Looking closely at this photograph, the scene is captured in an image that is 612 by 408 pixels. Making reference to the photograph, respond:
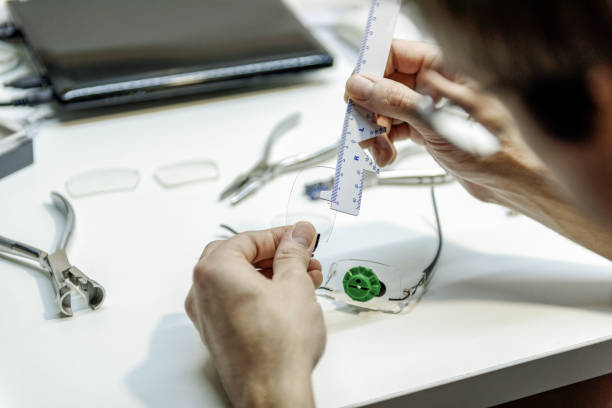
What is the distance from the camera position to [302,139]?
3.61 feet

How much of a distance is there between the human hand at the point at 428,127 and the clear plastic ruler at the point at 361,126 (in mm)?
23

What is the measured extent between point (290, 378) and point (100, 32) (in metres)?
0.88

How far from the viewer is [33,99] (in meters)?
1.12

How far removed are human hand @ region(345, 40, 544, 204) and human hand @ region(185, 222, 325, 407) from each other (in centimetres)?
25

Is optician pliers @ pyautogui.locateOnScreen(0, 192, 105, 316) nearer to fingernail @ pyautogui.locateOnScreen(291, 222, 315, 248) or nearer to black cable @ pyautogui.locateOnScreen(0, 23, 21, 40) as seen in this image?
fingernail @ pyautogui.locateOnScreen(291, 222, 315, 248)

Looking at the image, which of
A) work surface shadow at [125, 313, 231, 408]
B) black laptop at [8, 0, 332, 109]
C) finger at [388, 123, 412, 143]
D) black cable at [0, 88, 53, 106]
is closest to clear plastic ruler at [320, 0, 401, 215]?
finger at [388, 123, 412, 143]

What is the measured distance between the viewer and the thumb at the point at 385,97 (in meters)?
0.78

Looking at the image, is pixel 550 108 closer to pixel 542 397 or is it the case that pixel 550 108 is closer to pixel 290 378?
pixel 290 378

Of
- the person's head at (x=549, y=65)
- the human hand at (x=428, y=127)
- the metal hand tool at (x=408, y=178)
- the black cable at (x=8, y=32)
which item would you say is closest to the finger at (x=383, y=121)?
the human hand at (x=428, y=127)

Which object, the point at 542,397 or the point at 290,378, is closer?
the point at 290,378

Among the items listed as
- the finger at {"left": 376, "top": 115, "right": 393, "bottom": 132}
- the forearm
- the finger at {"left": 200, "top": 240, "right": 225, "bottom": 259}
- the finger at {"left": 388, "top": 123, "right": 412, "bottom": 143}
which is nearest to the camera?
the forearm

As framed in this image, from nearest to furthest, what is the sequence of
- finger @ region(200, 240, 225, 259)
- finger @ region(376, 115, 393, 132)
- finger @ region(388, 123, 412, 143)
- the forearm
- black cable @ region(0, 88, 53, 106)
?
the forearm → finger @ region(200, 240, 225, 259) → finger @ region(376, 115, 393, 132) → finger @ region(388, 123, 412, 143) → black cable @ region(0, 88, 53, 106)

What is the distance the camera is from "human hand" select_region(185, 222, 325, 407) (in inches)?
24.2

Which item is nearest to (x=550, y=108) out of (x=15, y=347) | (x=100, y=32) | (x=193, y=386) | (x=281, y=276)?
(x=281, y=276)
